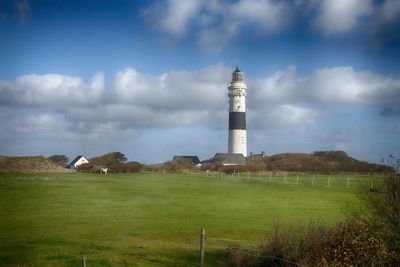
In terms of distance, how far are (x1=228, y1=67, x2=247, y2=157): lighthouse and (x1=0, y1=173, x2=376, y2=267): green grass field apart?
6060cm

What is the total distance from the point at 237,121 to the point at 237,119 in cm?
45

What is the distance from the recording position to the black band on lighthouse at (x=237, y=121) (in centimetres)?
10850

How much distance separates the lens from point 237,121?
109m

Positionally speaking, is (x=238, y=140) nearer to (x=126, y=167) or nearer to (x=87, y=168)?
(x=126, y=167)

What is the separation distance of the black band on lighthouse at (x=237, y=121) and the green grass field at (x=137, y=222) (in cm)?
6038

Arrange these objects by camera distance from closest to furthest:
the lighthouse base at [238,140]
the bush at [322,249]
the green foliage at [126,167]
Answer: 1. the bush at [322,249]
2. the green foliage at [126,167]
3. the lighthouse base at [238,140]

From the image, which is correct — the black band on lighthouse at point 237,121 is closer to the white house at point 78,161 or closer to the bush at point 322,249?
A: the white house at point 78,161

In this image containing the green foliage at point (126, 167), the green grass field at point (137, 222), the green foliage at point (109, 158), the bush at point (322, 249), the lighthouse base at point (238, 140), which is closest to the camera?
the bush at point (322, 249)

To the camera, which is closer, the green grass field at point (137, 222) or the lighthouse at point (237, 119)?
the green grass field at point (137, 222)

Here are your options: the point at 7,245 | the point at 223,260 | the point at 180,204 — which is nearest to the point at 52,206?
the point at 180,204

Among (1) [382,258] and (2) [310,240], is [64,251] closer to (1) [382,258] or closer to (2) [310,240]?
(2) [310,240]

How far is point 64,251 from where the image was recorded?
837 inches

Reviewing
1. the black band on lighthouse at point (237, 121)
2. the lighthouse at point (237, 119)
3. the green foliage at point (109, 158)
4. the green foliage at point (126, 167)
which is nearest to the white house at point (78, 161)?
the green foliage at point (109, 158)

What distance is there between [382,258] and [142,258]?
962cm
